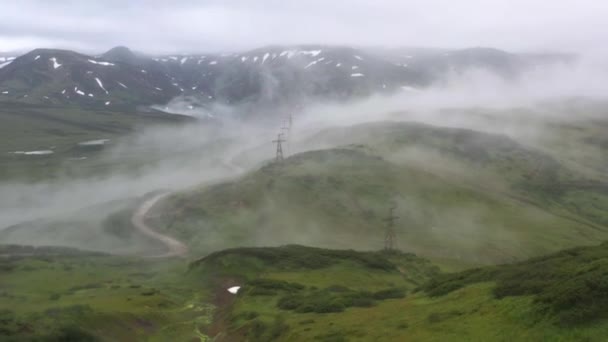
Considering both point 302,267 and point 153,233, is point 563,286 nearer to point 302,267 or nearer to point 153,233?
point 302,267

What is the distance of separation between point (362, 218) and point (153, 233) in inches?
2521

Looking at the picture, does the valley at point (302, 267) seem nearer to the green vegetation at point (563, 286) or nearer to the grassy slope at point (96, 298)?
the green vegetation at point (563, 286)

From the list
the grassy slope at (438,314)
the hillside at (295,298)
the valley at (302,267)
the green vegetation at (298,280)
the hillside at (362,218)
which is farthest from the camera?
the hillside at (362,218)

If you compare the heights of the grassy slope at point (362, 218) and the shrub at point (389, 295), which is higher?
the shrub at point (389, 295)

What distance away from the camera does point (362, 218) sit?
6629 inches

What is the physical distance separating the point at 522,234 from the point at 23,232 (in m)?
142

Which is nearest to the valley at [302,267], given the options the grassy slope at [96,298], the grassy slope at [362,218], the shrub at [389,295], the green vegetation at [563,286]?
the green vegetation at [563,286]

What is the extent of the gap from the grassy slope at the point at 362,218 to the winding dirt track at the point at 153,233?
386 cm

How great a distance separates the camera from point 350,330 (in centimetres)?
4103

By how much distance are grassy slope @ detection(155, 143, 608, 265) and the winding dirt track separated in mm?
3864

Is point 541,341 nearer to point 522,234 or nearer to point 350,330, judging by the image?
point 350,330

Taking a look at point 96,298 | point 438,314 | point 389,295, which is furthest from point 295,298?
point 438,314

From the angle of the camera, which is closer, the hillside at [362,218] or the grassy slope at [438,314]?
the grassy slope at [438,314]

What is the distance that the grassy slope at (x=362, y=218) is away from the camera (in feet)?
478
